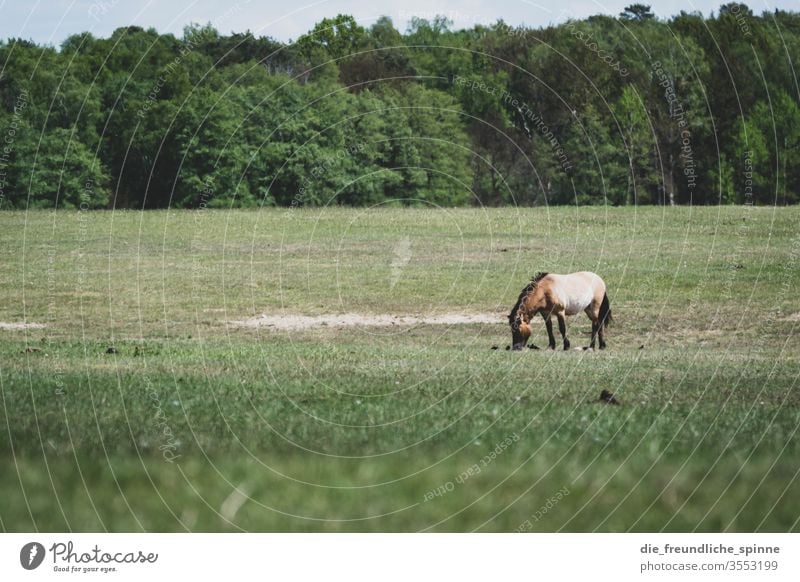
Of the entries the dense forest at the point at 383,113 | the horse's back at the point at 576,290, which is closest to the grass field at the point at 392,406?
the horse's back at the point at 576,290

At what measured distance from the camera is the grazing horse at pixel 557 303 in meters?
25.2

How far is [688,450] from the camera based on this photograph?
11836 millimetres

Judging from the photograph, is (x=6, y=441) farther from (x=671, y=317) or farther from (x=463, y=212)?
(x=463, y=212)

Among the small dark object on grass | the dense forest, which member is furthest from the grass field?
the dense forest

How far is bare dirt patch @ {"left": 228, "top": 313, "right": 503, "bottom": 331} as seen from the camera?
115 feet

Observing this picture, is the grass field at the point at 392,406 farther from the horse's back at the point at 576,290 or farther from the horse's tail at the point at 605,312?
the horse's back at the point at 576,290

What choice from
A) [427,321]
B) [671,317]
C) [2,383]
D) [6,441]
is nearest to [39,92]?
[427,321]

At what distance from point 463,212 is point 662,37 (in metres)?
14.3

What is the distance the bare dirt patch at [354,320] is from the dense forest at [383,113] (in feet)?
82.9

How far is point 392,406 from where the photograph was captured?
51.2 ft
